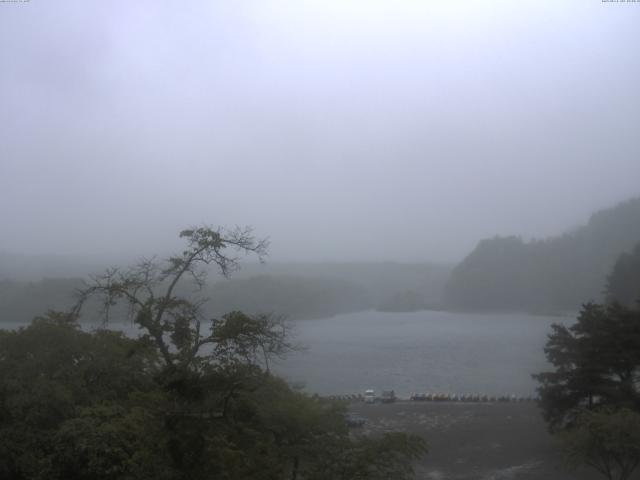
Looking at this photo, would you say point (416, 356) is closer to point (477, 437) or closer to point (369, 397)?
point (369, 397)

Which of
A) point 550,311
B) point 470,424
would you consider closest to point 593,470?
point 470,424

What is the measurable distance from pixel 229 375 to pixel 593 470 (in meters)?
8.50

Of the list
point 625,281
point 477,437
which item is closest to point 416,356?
point 625,281

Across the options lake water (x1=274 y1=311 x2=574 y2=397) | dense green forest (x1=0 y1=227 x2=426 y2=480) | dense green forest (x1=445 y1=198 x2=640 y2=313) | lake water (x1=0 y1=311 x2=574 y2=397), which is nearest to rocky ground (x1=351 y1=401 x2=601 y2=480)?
lake water (x1=274 y1=311 x2=574 y2=397)

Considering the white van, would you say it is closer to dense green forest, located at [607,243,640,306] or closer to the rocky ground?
the rocky ground

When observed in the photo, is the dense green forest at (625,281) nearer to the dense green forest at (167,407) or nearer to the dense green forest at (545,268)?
the dense green forest at (545,268)

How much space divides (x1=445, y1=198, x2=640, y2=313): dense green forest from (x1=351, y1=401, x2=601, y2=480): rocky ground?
35657mm

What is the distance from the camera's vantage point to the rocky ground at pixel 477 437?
11.3m

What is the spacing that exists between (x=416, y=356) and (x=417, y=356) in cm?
5

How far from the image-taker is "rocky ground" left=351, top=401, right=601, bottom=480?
11.3 meters

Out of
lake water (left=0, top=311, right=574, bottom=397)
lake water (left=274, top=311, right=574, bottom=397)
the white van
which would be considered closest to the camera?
the white van

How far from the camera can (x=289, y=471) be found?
5469 millimetres

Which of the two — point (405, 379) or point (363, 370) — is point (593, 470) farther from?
Answer: point (363, 370)

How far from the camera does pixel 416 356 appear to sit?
29906 mm
